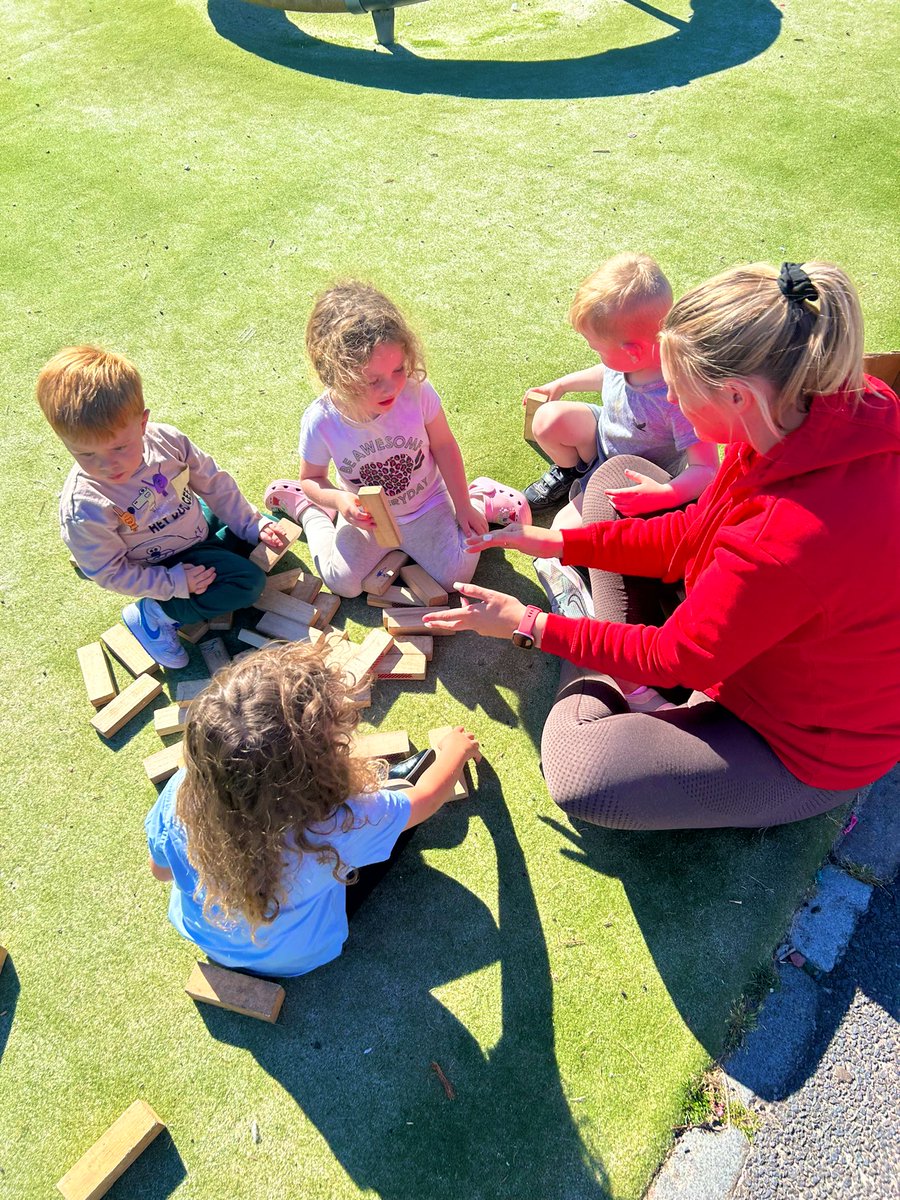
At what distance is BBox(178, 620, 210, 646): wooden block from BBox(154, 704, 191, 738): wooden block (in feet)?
1.38

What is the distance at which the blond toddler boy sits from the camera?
125 inches

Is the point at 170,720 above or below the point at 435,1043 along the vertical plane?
above

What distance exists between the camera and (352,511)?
12.1 feet

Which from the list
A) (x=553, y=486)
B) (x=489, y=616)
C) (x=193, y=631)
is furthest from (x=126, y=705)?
(x=553, y=486)

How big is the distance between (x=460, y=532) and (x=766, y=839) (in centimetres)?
204

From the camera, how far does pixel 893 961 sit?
286cm

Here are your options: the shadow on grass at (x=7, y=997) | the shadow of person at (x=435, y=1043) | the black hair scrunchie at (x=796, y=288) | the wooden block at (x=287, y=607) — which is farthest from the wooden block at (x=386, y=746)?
the black hair scrunchie at (x=796, y=288)

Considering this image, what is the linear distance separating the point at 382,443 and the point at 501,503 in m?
0.77

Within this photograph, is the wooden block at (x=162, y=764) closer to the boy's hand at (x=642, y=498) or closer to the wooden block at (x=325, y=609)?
the wooden block at (x=325, y=609)

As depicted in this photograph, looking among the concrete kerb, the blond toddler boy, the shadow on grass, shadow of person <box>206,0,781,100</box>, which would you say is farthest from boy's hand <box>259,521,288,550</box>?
shadow of person <box>206,0,781,100</box>

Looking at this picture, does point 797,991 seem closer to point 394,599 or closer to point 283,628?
point 394,599

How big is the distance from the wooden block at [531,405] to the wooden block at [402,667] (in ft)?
5.14

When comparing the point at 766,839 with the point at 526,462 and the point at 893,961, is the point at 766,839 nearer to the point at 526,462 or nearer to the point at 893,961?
the point at 893,961

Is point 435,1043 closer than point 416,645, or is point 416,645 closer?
point 435,1043
